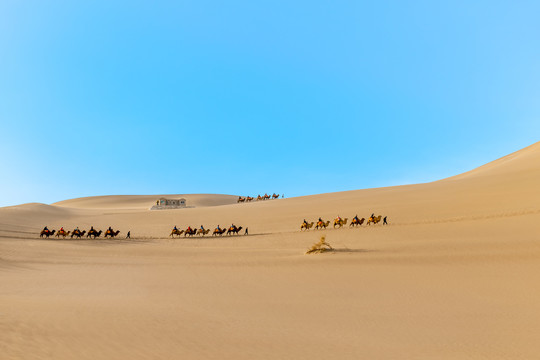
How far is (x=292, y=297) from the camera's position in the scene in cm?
852

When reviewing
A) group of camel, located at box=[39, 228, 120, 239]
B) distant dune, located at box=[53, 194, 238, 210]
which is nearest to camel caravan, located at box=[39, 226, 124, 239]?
group of camel, located at box=[39, 228, 120, 239]

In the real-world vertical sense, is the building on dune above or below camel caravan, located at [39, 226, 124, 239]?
above

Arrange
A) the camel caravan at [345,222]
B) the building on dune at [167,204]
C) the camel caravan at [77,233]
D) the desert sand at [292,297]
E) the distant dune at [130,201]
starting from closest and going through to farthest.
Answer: the desert sand at [292,297] → the camel caravan at [345,222] → the camel caravan at [77,233] → the building on dune at [167,204] → the distant dune at [130,201]

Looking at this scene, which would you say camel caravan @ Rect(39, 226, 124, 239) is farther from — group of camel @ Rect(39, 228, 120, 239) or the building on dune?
the building on dune

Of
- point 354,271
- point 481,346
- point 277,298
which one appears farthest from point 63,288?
Answer: point 481,346

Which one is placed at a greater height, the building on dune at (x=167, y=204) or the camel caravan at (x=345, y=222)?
the building on dune at (x=167, y=204)

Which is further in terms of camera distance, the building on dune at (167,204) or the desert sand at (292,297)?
the building on dune at (167,204)

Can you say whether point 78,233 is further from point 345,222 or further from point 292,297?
point 292,297

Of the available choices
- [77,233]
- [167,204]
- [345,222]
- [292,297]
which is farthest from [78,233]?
[167,204]

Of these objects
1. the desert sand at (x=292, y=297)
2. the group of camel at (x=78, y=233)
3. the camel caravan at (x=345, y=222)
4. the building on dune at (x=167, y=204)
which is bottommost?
the desert sand at (x=292, y=297)

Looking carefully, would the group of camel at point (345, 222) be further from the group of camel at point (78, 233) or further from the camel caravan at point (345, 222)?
the group of camel at point (78, 233)

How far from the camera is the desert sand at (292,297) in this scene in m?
5.11

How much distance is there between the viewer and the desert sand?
201 inches

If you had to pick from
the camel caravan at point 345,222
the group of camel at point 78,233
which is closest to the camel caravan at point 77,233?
the group of camel at point 78,233
